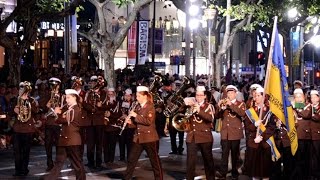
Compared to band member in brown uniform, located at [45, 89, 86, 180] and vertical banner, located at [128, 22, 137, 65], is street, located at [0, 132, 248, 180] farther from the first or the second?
vertical banner, located at [128, 22, 137, 65]

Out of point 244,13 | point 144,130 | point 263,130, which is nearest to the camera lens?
point 263,130

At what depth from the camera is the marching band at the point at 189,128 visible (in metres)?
13.7

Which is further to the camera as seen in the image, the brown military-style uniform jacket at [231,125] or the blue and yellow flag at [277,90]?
the brown military-style uniform jacket at [231,125]

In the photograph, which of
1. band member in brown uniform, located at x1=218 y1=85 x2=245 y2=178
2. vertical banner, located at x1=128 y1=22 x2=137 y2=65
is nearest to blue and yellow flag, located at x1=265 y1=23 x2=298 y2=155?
band member in brown uniform, located at x1=218 y1=85 x2=245 y2=178

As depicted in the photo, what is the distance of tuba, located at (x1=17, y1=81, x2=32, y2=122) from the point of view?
51.9 feet

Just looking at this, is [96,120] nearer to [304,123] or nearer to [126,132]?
[126,132]

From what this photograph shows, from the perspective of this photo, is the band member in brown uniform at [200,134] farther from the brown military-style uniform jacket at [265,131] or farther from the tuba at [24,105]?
the tuba at [24,105]

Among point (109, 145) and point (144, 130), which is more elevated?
point (144, 130)

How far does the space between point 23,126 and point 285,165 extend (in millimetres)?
5308

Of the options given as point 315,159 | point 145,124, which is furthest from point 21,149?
point 315,159

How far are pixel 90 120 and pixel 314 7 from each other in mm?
17731

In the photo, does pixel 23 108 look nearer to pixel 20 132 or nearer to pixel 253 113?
pixel 20 132

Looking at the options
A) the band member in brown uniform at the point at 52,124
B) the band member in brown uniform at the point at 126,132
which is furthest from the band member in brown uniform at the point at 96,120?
the band member in brown uniform at the point at 52,124

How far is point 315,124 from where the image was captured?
15.2 meters
